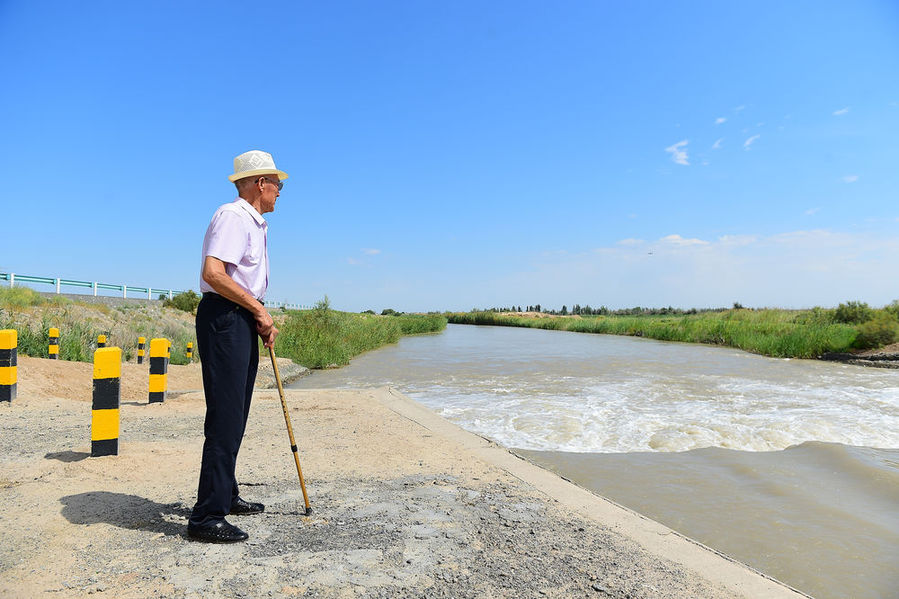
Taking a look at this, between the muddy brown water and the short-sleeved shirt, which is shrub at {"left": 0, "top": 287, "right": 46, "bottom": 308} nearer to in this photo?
the muddy brown water

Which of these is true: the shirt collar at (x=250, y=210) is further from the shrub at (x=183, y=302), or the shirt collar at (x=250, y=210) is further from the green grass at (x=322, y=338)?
the shrub at (x=183, y=302)

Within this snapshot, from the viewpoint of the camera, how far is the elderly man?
2.84 meters

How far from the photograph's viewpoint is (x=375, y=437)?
19.3 ft

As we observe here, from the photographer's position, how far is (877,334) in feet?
69.6

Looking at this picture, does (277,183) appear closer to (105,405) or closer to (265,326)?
(265,326)

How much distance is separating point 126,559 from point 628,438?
5.88 metres

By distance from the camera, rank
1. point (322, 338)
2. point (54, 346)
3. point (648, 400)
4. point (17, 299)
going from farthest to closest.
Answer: point (322, 338) < point (17, 299) < point (54, 346) < point (648, 400)

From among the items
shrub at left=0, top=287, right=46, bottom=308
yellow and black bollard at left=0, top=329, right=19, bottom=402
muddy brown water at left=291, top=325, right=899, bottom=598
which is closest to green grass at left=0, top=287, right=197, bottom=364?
shrub at left=0, top=287, right=46, bottom=308

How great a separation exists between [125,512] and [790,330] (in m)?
30.2

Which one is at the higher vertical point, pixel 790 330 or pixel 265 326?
pixel 265 326

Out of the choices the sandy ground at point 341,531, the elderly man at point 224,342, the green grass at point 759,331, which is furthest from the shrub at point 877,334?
the elderly man at point 224,342

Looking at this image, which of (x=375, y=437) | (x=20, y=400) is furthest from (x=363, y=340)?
(x=375, y=437)

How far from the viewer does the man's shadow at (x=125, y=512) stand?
3.14m

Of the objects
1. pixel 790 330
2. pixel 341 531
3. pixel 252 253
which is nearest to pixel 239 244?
pixel 252 253
